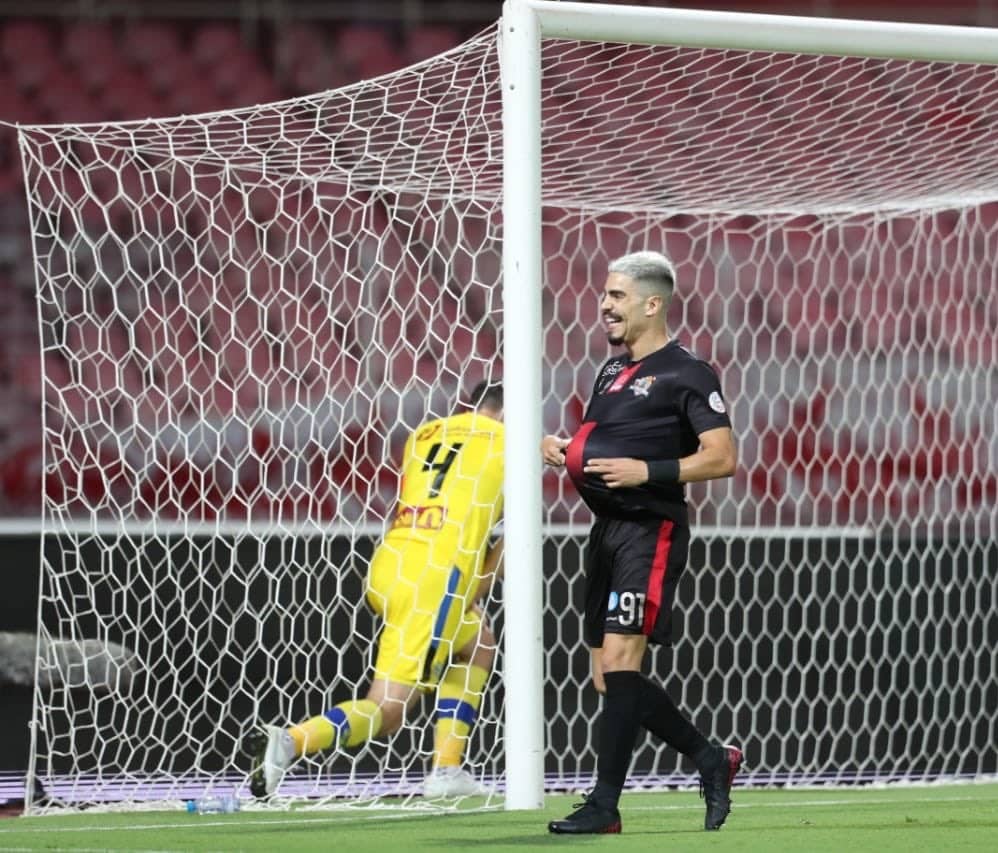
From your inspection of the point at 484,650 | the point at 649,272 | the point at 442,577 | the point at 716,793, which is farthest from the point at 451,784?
the point at 649,272

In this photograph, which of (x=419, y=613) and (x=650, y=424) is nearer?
(x=650, y=424)

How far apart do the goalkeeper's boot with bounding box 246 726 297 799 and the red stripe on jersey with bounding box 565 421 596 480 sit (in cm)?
106

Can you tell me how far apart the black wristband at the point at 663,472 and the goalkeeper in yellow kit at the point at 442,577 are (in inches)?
46.1

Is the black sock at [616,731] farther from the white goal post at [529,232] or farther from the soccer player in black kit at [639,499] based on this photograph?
the white goal post at [529,232]

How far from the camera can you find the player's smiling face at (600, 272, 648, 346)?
3.82 meters

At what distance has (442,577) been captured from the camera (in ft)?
15.8

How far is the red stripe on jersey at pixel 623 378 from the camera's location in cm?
381

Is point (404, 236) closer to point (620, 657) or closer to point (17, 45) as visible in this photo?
point (17, 45)

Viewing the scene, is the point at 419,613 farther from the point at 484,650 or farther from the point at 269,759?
the point at 269,759

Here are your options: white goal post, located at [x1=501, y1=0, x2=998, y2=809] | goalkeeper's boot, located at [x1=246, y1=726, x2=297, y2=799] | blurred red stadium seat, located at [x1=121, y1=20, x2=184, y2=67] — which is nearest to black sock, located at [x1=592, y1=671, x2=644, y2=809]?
white goal post, located at [x1=501, y1=0, x2=998, y2=809]

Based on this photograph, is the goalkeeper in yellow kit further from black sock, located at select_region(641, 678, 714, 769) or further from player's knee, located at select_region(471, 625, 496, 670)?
black sock, located at select_region(641, 678, 714, 769)

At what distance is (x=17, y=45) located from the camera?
363 inches

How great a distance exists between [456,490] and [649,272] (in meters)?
1.24

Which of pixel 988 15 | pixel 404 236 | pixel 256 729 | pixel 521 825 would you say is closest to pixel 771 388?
pixel 404 236
